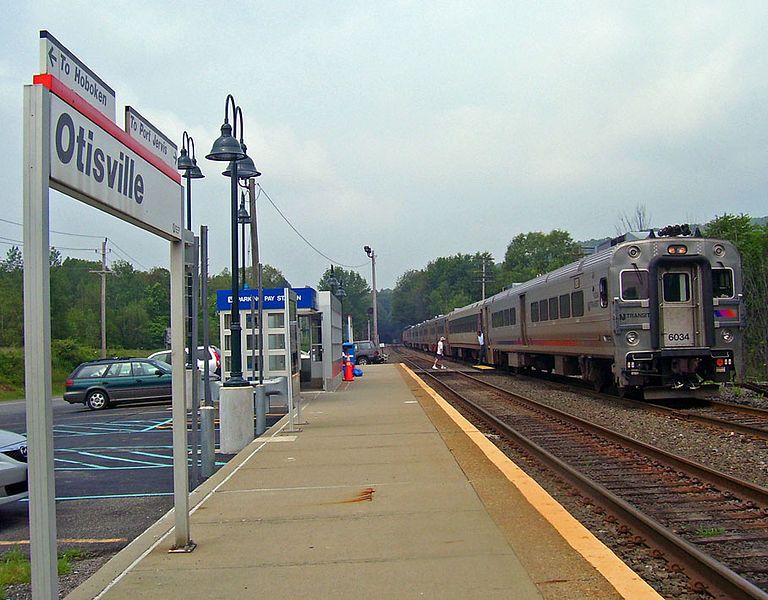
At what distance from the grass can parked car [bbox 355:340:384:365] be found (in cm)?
4490

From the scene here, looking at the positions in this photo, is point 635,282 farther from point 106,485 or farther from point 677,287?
point 106,485

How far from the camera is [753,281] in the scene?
125ft

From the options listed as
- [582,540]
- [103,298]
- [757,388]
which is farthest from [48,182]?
[103,298]

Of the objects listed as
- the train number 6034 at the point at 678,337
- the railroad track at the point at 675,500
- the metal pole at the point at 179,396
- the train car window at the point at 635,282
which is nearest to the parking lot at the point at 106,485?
the metal pole at the point at 179,396

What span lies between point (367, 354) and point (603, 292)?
3564 centimetres

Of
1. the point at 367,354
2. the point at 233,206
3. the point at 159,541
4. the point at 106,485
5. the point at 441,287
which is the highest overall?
the point at 441,287

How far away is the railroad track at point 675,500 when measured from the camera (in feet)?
17.5

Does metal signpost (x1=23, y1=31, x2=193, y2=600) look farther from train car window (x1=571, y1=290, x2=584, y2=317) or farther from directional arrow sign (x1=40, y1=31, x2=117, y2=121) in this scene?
train car window (x1=571, y1=290, x2=584, y2=317)

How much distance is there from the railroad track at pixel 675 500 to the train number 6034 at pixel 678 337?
3.74 m

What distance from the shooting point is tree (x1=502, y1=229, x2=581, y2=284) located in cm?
11881

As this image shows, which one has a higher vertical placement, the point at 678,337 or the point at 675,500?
the point at 678,337

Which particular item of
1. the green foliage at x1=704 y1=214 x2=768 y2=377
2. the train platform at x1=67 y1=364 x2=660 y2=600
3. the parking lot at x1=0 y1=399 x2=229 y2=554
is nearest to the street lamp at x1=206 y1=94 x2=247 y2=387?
the parking lot at x1=0 y1=399 x2=229 y2=554

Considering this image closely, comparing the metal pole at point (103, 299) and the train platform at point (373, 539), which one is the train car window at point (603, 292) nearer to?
the train platform at point (373, 539)

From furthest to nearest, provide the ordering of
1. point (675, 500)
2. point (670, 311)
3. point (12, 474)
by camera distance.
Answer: point (670, 311) → point (12, 474) → point (675, 500)
